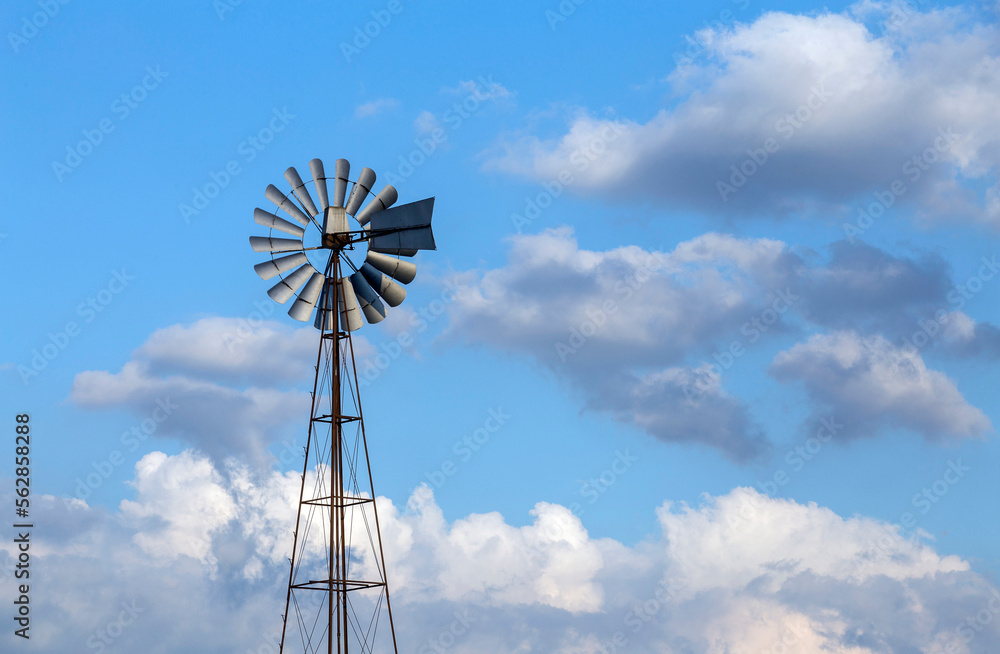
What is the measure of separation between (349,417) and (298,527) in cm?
366

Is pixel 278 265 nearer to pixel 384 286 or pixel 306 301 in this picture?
pixel 306 301

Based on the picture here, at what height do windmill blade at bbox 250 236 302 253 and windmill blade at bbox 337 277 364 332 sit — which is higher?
windmill blade at bbox 250 236 302 253

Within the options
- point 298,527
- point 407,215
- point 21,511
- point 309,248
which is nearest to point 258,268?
point 309,248

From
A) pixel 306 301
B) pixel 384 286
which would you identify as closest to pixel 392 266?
pixel 384 286

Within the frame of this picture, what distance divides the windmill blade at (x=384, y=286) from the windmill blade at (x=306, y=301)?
1373mm

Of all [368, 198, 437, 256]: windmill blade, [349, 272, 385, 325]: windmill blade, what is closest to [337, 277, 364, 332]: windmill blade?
[349, 272, 385, 325]: windmill blade

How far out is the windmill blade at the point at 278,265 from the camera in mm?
43156

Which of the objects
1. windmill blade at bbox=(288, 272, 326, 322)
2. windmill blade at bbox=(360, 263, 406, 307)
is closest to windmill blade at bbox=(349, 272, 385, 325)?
windmill blade at bbox=(360, 263, 406, 307)

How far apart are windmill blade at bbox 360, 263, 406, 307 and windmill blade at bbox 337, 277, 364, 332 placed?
73 cm

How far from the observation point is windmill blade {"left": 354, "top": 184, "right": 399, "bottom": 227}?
43.0 m

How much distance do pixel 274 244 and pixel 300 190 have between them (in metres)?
1.86

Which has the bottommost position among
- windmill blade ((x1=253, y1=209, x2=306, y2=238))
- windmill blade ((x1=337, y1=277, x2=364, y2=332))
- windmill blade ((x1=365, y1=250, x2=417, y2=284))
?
windmill blade ((x1=337, y1=277, x2=364, y2=332))

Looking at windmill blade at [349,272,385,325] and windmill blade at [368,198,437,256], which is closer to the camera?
windmill blade at [368,198,437,256]

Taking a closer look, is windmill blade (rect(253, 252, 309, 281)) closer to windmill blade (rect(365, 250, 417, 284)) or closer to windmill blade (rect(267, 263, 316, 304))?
windmill blade (rect(267, 263, 316, 304))
